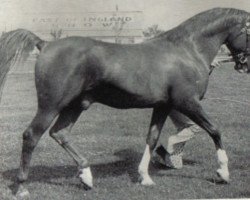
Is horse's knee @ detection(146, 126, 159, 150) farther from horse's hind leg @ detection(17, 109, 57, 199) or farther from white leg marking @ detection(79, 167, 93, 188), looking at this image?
horse's hind leg @ detection(17, 109, 57, 199)

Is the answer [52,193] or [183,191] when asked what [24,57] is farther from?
[183,191]

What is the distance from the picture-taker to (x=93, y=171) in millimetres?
5605

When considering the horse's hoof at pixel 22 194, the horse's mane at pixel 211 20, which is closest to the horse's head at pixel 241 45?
the horse's mane at pixel 211 20

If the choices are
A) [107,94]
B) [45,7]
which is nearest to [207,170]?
[107,94]

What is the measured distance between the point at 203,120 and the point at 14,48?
7.45 feet

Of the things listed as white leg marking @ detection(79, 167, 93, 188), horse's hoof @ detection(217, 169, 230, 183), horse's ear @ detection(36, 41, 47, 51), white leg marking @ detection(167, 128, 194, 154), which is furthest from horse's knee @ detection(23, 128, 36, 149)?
horse's hoof @ detection(217, 169, 230, 183)

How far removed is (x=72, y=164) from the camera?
586 cm

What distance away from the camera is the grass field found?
16.0 feet

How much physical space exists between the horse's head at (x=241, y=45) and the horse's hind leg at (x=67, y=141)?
6.60ft

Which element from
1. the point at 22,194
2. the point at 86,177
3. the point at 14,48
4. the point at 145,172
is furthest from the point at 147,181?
the point at 14,48

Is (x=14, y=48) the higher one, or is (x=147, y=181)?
(x=14, y=48)

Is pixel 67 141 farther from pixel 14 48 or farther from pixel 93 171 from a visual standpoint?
pixel 14 48

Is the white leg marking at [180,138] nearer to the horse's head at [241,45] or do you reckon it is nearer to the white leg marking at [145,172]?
the white leg marking at [145,172]

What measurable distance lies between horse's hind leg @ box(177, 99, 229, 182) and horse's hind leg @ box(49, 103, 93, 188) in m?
1.16
